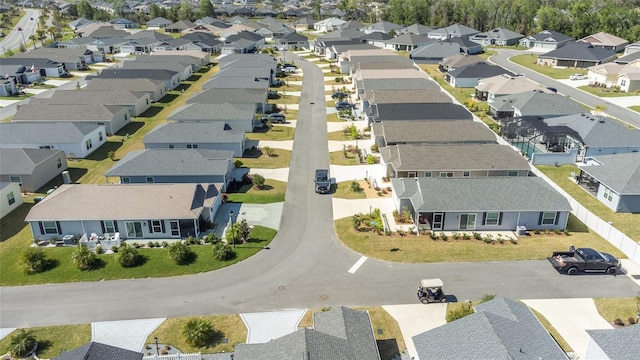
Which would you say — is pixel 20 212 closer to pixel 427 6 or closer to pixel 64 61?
pixel 64 61

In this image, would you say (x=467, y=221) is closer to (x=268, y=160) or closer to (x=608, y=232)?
(x=608, y=232)

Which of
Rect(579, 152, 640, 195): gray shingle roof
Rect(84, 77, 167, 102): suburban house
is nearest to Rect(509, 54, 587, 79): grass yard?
Rect(579, 152, 640, 195): gray shingle roof

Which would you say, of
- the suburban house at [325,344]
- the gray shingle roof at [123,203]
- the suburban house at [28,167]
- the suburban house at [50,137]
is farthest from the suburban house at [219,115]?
the suburban house at [325,344]

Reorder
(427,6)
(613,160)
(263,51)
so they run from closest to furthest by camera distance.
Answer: (613,160), (263,51), (427,6)

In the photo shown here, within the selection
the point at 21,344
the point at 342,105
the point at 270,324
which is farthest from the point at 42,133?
the point at 270,324

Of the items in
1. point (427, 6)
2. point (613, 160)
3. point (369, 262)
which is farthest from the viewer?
point (427, 6)

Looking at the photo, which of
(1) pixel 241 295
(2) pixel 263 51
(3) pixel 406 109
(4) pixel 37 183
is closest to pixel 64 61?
(2) pixel 263 51
